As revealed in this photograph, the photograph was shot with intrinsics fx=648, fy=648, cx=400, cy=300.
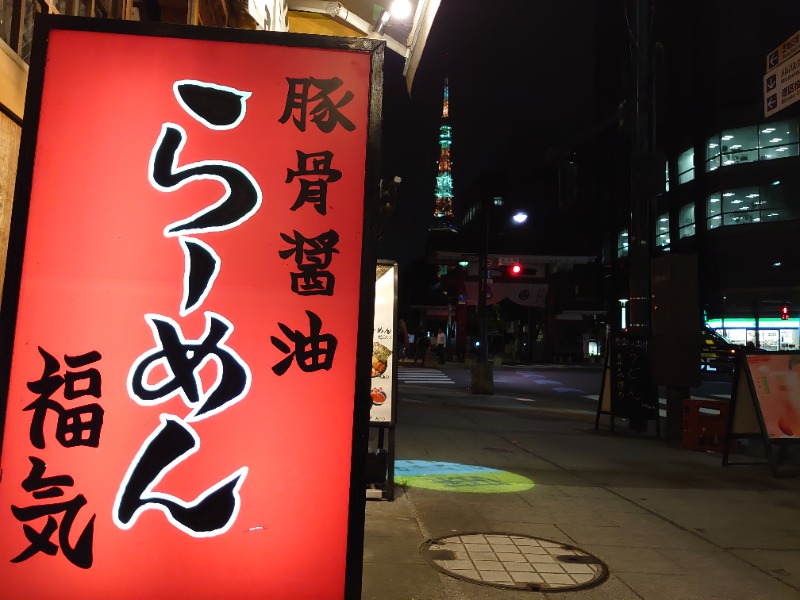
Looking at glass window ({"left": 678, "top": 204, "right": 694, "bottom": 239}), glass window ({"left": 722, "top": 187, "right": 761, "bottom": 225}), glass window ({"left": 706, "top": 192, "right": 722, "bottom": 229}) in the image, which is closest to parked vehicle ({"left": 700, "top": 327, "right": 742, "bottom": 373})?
glass window ({"left": 722, "top": 187, "right": 761, "bottom": 225})

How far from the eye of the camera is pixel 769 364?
28.5 ft

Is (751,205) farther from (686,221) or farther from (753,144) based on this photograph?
(686,221)

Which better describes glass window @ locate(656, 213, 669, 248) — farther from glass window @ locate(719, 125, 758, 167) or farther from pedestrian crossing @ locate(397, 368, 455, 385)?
pedestrian crossing @ locate(397, 368, 455, 385)

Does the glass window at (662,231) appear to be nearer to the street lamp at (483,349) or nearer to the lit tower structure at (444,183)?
the street lamp at (483,349)

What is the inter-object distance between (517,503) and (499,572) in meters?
2.06

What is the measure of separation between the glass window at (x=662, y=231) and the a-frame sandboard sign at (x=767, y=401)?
132ft

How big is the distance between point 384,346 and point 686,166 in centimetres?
4280

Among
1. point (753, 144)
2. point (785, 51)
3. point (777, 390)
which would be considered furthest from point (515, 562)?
point (753, 144)

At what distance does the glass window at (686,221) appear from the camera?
4288cm

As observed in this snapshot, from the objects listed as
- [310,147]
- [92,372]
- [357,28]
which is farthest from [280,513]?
[357,28]

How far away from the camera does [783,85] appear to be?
26.7 feet

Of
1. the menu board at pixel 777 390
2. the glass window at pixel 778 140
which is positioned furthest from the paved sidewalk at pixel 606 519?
the glass window at pixel 778 140

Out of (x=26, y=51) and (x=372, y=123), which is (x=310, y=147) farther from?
(x=26, y=51)

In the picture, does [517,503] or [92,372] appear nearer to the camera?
[92,372]
